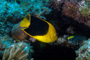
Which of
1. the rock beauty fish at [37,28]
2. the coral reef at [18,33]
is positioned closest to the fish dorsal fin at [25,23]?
the rock beauty fish at [37,28]

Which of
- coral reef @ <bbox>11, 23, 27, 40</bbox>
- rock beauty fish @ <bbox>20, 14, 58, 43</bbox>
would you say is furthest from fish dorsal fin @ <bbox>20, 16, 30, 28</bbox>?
coral reef @ <bbox>11, 23, 27, 40</bbox>

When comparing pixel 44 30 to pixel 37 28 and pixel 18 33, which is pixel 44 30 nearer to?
pixel 37 28

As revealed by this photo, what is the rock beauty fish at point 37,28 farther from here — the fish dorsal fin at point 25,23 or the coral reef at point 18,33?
the coral reef at point 18,33

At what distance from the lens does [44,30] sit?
71.4 inches

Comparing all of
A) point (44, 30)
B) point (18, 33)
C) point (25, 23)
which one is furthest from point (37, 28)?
point (18, 33)

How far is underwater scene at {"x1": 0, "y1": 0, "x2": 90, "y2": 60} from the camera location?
184 cm

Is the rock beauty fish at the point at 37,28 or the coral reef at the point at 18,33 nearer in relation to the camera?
the rock beauty fish at the point at 37,28

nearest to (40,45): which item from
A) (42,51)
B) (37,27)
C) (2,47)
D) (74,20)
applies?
(42,51)

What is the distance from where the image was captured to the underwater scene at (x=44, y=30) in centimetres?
184

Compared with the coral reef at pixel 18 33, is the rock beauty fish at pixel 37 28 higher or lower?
higher

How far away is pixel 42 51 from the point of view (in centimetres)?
317

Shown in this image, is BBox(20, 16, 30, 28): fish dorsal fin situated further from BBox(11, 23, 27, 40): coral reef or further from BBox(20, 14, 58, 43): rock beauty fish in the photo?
BBox(11, 23, 27, 40): coral reef

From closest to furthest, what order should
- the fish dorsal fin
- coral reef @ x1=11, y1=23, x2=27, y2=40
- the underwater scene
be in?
the fish dorsal fin
the underwater scene
coral reef @ x1=11, y1=23, x2=27, y2=40

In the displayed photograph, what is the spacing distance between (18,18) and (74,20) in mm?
2764
